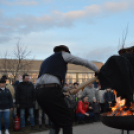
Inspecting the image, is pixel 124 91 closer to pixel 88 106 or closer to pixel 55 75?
pixel 55 75

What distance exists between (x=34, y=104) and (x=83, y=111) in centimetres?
229

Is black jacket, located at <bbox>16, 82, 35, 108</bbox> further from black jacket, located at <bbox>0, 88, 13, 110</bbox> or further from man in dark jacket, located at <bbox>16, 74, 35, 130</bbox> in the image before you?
black jacket, located at <bbox>0, 88, 13, 110</bbox>

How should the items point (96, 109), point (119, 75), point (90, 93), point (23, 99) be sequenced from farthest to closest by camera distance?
point (90, 93) → point (96, 109) → point (23, 99) → point (119, 75)

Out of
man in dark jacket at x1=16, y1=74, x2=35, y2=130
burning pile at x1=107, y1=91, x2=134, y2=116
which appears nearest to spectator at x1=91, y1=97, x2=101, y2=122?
man in dark jacket at x1=16, y1=74, x2=35, y2=130

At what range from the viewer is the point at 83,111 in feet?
33.8

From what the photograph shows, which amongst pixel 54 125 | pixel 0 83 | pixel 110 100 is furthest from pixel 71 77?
pixel 54 125

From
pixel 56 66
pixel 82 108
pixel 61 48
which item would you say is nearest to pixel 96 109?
pixel 82 108

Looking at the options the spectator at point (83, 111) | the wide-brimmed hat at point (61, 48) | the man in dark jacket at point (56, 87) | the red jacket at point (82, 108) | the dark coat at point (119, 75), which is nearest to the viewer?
the dark coat at point (119, 75)

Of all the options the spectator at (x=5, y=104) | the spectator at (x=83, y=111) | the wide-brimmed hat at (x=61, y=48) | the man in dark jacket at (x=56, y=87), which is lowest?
the spectator at (x=83, y=111)

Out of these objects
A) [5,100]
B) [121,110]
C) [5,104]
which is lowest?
[5,104]

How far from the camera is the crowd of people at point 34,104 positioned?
8.04 m

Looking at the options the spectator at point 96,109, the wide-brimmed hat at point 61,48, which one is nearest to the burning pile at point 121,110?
the wide-brimmed hat at point 61,48

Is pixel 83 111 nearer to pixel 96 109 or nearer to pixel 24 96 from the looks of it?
pixel 96 109

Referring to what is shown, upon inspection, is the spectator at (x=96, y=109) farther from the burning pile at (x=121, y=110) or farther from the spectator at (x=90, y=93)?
the burning pile at (x=121, y=110)
